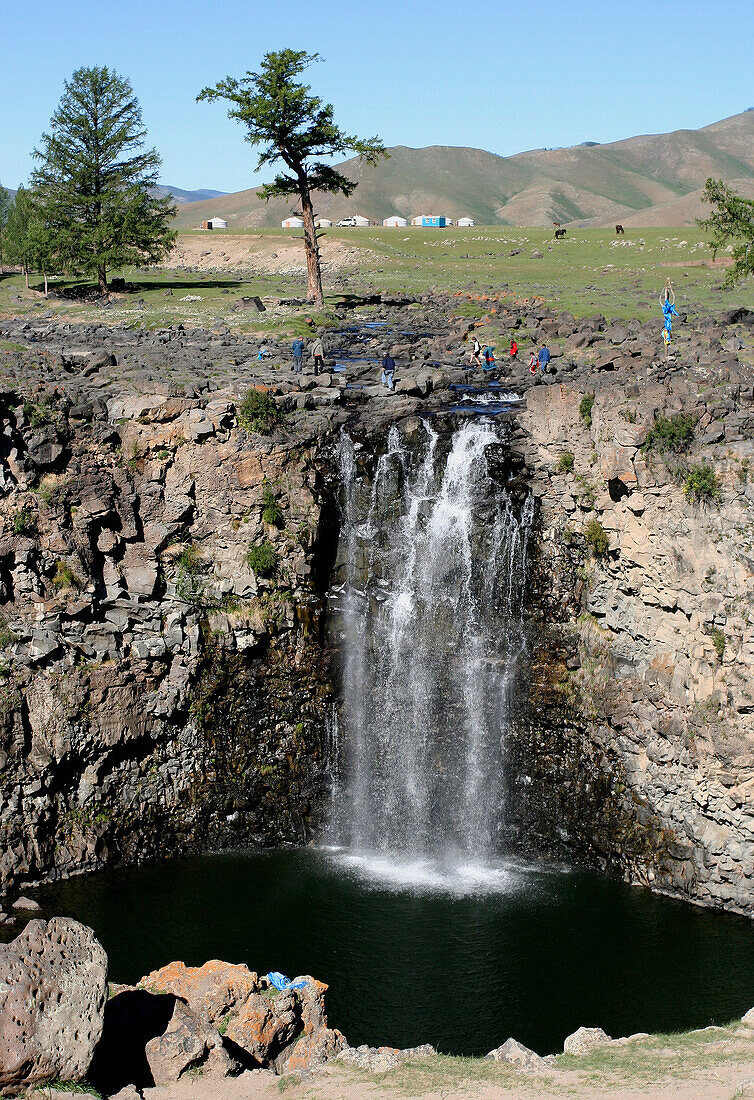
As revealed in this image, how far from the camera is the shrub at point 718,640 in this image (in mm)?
31609

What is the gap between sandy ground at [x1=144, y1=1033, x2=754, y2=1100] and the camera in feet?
65.4

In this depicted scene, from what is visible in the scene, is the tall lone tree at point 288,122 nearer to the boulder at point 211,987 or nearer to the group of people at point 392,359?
the group of people at point 392,359

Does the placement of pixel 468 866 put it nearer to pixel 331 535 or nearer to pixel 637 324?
pixel 331 535

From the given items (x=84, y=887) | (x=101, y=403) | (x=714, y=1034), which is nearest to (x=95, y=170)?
(x=101, y=403)

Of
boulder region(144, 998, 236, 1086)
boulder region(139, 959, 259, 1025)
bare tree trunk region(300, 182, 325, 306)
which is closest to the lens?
boulder region(144, 998, 236, 1086)

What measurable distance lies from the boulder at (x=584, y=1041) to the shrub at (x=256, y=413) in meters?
22.2

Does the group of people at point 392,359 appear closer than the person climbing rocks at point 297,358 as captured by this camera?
Yes

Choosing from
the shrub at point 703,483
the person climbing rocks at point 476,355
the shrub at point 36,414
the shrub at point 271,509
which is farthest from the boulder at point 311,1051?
the person climbing rocks at point 476,355

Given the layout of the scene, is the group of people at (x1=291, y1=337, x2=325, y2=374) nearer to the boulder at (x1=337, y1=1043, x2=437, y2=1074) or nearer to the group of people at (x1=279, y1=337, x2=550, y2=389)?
the group of people at (x1=279, y1=337, x2=550, y2=389)

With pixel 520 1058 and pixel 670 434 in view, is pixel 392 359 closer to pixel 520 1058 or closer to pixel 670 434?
pixel 670 434

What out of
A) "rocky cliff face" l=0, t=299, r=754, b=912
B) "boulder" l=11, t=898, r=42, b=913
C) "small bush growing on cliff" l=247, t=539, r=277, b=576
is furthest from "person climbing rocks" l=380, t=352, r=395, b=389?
"boulder" l=11, t=898, r=42, b=913

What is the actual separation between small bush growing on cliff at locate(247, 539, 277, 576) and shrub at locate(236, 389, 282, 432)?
416 centimetres

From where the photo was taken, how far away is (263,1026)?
2341cm

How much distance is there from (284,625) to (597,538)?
11487 mm
